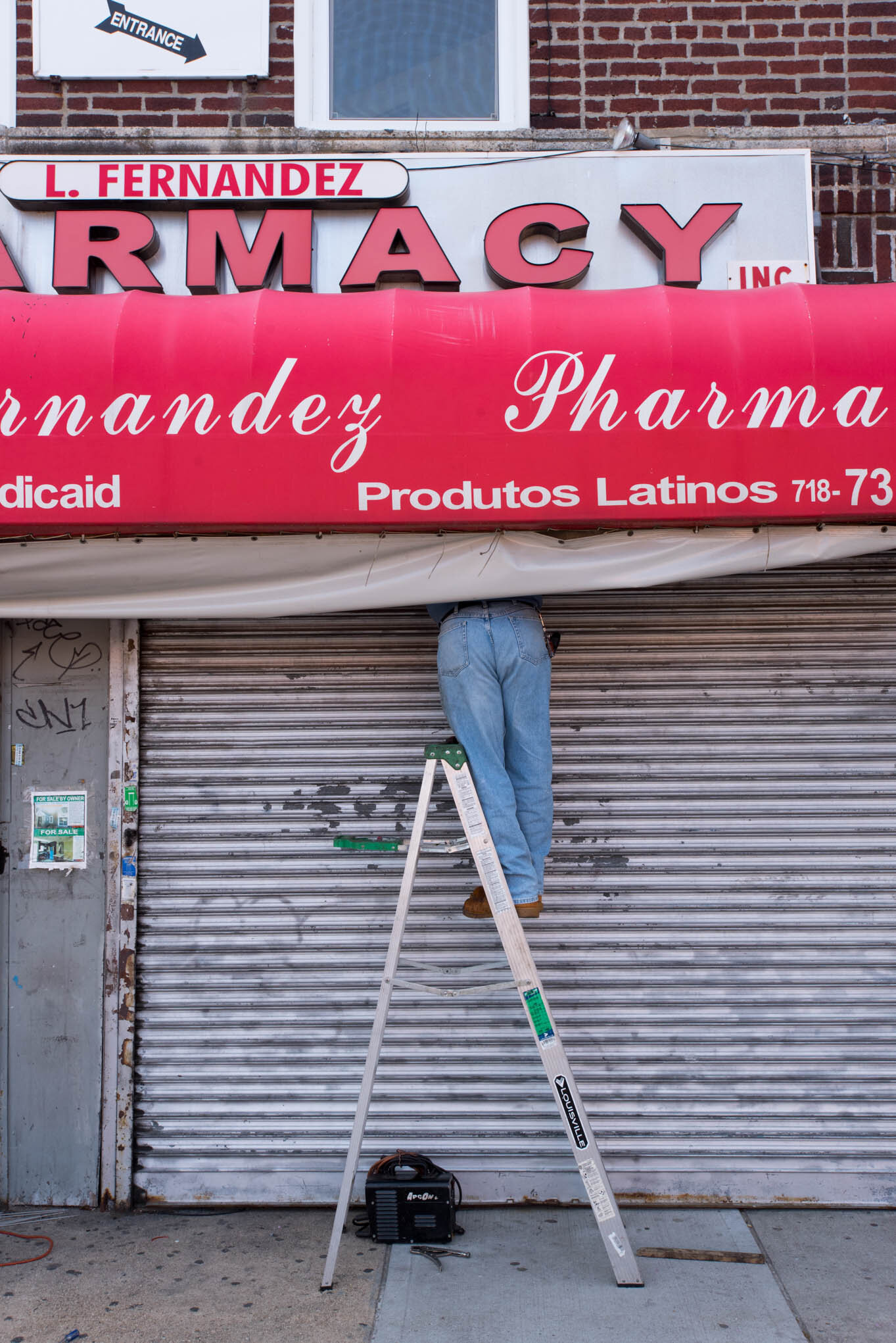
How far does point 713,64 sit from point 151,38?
2799 millimetres

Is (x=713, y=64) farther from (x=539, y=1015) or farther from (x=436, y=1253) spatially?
(x=436, y=1253)

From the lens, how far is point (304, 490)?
3.79 metres

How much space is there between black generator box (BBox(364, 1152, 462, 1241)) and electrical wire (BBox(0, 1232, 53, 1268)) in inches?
52.9

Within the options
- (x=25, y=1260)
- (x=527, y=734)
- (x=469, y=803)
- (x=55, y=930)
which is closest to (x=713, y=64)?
(x=527, y=734)

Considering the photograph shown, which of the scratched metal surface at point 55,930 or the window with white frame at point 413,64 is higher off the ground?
the window with white frame at point 413,64

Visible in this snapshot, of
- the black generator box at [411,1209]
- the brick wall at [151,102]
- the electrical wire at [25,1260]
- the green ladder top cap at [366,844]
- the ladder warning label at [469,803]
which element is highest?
the brick wall at [151,102]

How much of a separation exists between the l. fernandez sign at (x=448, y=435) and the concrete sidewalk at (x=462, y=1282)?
9.50 feet

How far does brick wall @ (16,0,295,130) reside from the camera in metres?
4.85

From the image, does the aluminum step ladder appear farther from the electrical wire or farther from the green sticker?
the electrical wire

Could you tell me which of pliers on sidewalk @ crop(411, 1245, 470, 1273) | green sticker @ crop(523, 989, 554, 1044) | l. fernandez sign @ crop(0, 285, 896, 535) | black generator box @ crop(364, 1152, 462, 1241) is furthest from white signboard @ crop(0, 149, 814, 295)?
pliers on sidewalk @ crop(411, 1245, 470, 1273)

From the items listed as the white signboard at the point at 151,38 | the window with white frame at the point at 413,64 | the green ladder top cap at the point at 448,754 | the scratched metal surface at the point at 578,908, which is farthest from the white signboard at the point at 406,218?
the green ladder top cap at the point at 448,754

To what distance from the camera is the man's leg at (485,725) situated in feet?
12.9

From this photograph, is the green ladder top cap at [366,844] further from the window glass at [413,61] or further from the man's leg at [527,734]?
the window glass at [413,61]

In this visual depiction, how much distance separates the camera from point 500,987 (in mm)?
3672
